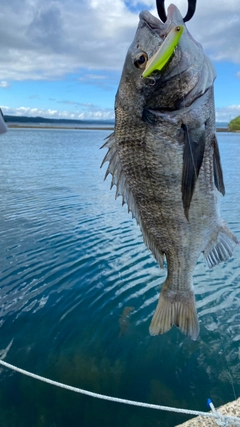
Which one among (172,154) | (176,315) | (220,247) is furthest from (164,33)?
(176,315)

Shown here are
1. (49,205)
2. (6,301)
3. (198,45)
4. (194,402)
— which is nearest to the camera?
(198,45)

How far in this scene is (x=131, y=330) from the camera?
17.6 feet

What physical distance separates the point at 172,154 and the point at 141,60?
0.62m

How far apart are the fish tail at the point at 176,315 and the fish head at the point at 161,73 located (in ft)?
4.53

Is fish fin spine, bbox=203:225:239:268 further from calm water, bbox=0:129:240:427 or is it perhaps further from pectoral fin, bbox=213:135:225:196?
calm water, bbox=0:129:240:427

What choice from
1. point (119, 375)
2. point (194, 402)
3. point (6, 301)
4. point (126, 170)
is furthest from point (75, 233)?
point (126, 170)

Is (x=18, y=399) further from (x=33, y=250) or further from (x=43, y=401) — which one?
(x=33, y=250)

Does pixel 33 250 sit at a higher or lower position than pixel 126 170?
lower

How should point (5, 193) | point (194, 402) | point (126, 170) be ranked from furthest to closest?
point (5, 193) → point (194, 402) → point (126, 170)

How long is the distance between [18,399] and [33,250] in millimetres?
4112

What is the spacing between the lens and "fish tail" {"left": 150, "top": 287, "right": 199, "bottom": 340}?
8.57ft

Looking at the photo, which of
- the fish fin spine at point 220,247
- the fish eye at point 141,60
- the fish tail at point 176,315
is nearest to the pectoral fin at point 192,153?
the fish eye at point 141,60

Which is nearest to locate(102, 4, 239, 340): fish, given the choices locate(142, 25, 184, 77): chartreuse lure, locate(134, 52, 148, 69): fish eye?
locate(134, 52, 148, 69): fish eye

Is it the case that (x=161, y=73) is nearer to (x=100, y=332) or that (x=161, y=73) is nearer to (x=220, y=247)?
(x=220, y=247)
